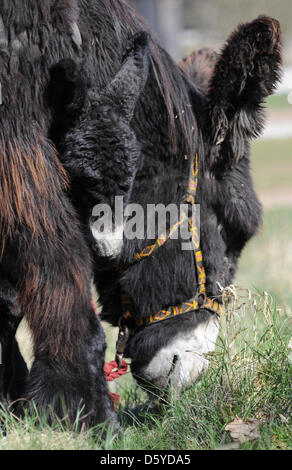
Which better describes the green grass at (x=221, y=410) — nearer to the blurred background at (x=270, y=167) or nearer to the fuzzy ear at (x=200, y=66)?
the blurred background at (x=270, y=167)

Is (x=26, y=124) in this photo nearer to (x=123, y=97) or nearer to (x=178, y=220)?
(x=123, y=97)

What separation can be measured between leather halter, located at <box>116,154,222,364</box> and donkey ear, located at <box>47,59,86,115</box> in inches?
24.1

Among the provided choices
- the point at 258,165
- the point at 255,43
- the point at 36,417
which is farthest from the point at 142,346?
the point at 258,165

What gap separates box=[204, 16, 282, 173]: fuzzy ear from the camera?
2.67 metres

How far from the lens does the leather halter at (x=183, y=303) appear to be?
2.76 meters

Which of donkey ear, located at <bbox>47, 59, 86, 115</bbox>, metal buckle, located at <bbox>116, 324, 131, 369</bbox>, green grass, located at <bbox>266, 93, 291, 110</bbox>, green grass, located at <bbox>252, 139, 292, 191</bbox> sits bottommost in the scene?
metal buckle, located at <bbox>116, 324, 131, 369</bbox>

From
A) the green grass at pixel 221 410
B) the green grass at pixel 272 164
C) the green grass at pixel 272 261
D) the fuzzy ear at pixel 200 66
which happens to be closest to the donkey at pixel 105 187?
the green grass at pixel 221 410

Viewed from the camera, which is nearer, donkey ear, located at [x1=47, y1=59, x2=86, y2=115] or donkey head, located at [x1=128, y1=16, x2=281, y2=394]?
donkey ear, located at [x1=47, y1=59, x2=86, y2=115]

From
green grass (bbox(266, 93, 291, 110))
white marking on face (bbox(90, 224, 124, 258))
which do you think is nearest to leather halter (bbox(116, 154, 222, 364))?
white marking on face (bbox(90, 224, 124, 258))

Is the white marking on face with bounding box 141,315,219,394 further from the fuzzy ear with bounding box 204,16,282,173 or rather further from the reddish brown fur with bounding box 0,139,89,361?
the fuzzy ear with bounding box 204,16,282,173

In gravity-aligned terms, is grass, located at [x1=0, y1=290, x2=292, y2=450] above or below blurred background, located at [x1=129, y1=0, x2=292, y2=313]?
below

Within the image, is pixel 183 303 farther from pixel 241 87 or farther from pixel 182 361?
pixel 241 87

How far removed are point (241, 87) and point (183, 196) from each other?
20.3 inches

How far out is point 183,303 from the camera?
280 centimetres
